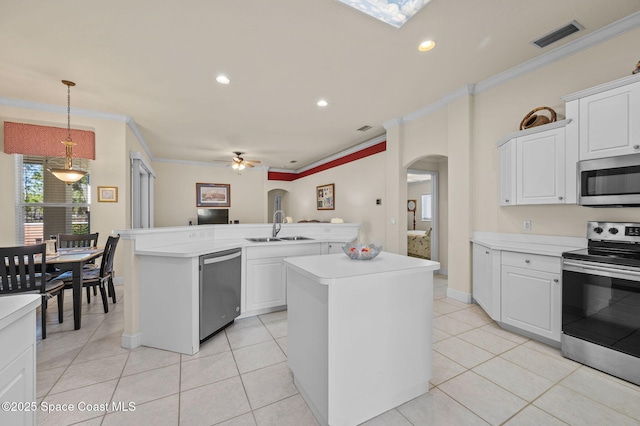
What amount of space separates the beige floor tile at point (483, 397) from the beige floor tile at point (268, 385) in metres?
1.07

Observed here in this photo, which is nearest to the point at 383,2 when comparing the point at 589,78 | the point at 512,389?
the point at 589,78

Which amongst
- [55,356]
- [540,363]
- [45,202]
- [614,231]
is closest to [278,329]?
[55,356]

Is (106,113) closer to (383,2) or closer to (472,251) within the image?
(383,2)

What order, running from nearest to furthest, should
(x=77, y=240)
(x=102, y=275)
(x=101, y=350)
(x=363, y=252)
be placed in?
(x=363, y=252), (x=101, y=350), (x=102, y=275), (x=77, y=240)

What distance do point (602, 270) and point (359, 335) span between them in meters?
1.95

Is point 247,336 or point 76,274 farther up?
point 76,274

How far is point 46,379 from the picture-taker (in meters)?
1.95

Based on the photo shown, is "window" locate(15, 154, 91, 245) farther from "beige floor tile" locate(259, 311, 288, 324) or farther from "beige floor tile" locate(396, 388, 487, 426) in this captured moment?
"beige floor tile" locate(396, 388, 487, 426)

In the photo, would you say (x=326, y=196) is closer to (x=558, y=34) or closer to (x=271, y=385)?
(x=558, y=34)

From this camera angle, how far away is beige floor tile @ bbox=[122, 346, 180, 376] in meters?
2.06

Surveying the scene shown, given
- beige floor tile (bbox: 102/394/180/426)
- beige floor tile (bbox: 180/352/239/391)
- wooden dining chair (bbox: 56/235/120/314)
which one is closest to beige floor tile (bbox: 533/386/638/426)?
beige floor tile (bbox: 180/352/239/391)

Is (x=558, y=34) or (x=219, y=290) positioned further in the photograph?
(x=219, y=290)

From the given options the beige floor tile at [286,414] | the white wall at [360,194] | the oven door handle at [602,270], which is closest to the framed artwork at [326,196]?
the white wall at [360,194]

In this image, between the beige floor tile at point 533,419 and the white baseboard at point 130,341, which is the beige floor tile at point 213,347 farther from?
the beige floor tile at point 533,419
